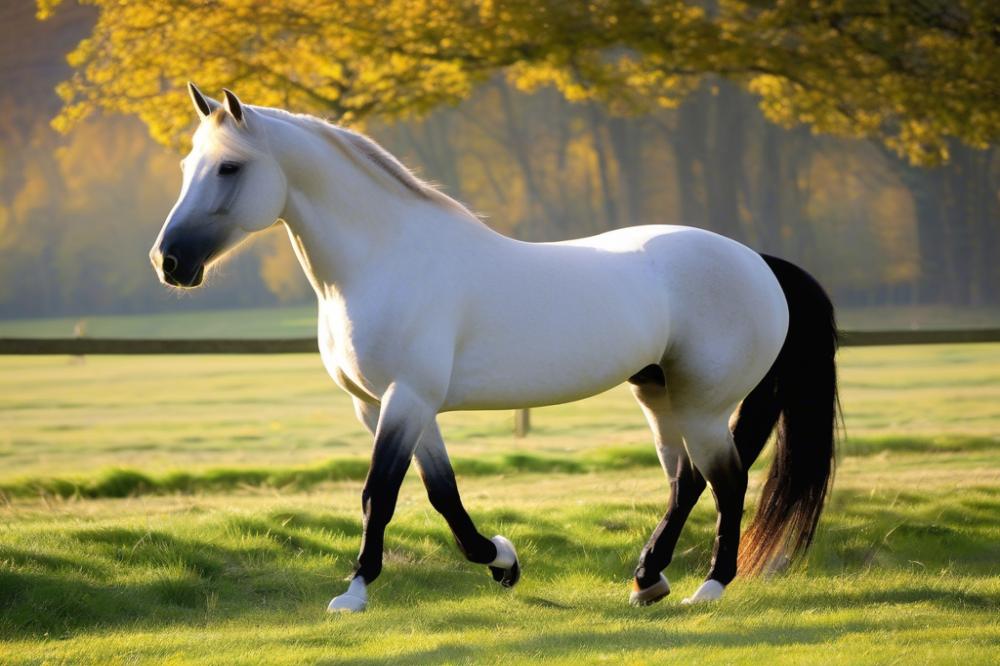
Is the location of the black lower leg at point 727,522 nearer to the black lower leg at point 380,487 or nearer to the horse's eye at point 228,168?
the black lower leg at point 380,487

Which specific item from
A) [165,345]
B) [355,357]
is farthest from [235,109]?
[165,345]

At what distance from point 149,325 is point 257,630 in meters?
26.2

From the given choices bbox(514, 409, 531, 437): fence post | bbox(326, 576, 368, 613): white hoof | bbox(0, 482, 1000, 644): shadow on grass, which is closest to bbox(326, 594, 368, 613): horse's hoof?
bbox(326, 576, 368, 613): white hoof

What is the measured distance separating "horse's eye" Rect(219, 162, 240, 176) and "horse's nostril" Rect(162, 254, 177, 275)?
11.5 inches

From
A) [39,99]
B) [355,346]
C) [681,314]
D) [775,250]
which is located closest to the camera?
[355,346]

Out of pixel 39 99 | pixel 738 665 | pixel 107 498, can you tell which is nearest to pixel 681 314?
pixel 738 665

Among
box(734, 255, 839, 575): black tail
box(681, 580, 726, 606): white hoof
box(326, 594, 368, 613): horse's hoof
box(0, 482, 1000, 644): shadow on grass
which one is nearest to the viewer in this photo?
box(326, 594, 368, 613): horse's hoof

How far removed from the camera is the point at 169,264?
3.41 meters

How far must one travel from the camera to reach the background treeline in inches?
997

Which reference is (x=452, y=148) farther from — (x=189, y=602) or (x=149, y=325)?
(x=189, y=602)

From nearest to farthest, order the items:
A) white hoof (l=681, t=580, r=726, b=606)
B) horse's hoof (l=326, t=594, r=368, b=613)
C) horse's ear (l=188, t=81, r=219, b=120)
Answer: horse's ear (l=188, t=81, r=219, b=120) → horse's hoof (l=326, t=594, r=368, b=613) → white hoof (l=681, t=580, r=726, b=606)

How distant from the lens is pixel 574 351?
3.92 m

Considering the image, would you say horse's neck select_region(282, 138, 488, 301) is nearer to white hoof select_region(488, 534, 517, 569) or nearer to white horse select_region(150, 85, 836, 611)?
white horse select_region(150, 85, 836, 611)

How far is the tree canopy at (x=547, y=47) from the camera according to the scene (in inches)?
333
